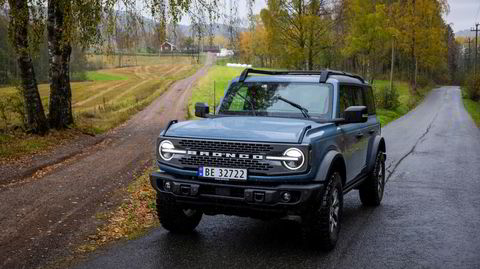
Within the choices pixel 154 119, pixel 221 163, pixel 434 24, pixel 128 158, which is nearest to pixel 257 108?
pixel 221 163

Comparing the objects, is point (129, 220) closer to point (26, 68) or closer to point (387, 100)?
point (26, 68)

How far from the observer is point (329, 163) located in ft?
17.3

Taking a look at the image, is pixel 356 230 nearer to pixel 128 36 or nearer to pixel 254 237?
pixel 254 237

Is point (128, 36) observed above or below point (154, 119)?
above

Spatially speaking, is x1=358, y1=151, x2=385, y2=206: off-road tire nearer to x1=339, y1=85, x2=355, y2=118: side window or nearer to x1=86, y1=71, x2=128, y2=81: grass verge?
x1=339, y1=85, x2=355, y2=118: side window

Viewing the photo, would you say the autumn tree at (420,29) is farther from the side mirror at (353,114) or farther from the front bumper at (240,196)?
the front bumper at (240,196)

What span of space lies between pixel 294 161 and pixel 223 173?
2.44 feet

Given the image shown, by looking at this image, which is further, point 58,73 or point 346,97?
point 58,73

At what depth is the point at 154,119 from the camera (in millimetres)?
30281

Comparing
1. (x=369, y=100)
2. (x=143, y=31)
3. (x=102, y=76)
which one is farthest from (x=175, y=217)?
(x=102, y=76)

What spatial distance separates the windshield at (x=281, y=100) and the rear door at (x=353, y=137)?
316 mm

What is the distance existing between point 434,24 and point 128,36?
176ft

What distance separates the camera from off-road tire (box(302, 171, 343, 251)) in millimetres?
5180

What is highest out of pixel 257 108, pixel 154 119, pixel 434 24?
pixel 434 24
